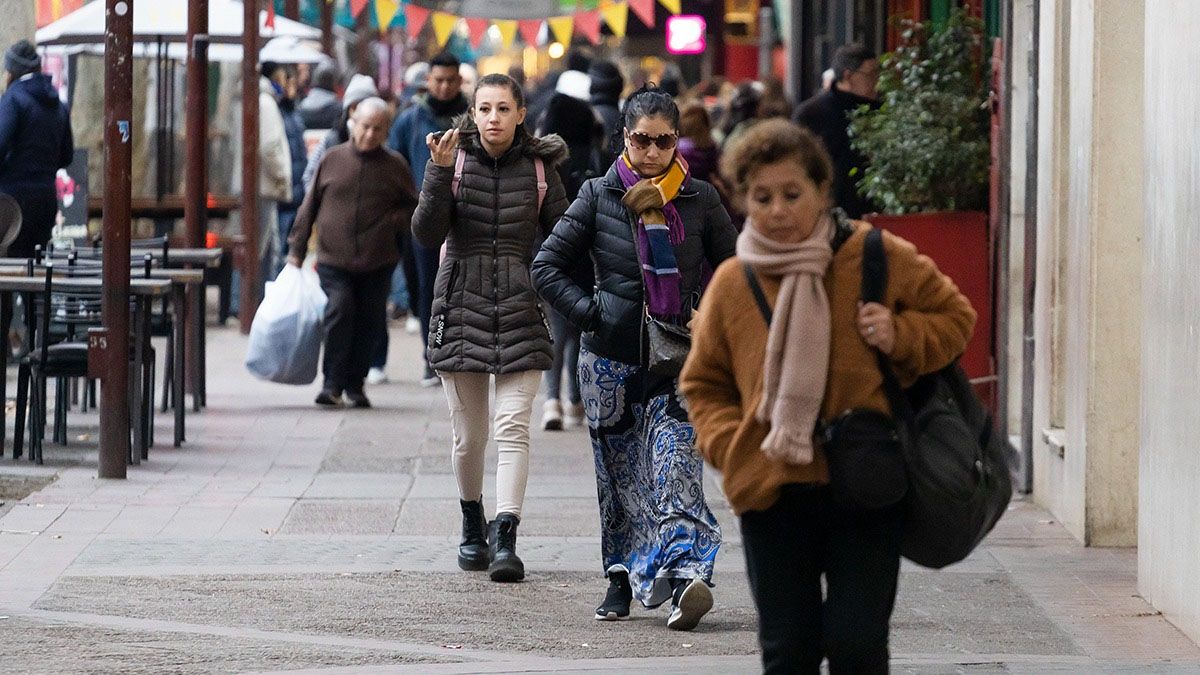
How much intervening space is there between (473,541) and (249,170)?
10703 mm

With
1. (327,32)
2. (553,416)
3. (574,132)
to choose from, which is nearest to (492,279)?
(574,132)

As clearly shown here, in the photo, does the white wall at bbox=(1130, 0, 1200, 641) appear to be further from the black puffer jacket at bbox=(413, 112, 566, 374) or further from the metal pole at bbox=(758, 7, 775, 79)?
the metal pole at bbox=(758, 7, 775, 79)

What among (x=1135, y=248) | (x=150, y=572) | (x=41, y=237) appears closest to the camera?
(x=150, y=572)

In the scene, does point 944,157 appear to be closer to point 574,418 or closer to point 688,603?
point 574,418

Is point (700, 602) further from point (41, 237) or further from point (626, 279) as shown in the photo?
point (41, 237)

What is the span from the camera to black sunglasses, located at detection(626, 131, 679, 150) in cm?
694

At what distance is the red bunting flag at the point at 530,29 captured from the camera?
19.0 metres

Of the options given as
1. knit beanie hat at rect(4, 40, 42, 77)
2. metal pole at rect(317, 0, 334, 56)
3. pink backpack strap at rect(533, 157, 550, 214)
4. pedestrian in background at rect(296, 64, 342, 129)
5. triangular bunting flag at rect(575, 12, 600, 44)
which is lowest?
pink backpack strap at rect(533, 157, 550, 214)

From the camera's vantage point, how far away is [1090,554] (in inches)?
335

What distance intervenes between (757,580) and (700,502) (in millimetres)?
2348

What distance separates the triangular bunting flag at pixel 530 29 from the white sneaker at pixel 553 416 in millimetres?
6892

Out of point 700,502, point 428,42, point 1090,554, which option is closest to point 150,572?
point 700,502

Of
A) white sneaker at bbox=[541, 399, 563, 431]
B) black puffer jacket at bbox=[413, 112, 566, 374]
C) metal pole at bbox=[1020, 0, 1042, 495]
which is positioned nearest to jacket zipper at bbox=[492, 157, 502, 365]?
black puffer jacket at bbox=[413, 112, 566, 374]

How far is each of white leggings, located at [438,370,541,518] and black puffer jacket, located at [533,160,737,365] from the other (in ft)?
2.61
